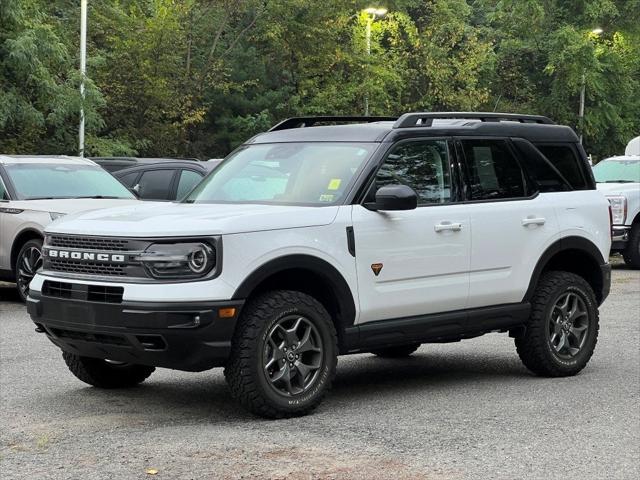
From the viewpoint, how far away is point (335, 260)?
7.51 meters

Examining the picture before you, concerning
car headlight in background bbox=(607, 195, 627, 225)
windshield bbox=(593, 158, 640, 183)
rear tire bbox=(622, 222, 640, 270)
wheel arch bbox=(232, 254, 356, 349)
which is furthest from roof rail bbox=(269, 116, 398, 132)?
windshield bbox=(593, 158, 640, 183)

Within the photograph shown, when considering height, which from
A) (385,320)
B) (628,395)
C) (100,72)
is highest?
(100,72)

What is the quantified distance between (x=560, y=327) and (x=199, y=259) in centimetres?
337

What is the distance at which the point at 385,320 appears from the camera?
7.85m

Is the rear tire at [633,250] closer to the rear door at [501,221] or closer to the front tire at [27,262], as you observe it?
the front tire at [27,262]

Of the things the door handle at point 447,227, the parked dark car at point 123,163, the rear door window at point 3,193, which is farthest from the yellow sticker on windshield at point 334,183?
the parked dark car at point 123,163

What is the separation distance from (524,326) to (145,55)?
29.0 meters

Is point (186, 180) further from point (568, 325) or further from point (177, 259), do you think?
point (177, 259)

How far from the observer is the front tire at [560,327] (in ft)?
29.1

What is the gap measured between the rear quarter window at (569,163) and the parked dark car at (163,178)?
842cm

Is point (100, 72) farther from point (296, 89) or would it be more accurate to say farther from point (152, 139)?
point (296, 89)

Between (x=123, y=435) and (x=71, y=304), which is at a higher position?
(x=71, y=304)

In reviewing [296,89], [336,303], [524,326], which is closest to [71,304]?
[336,303]

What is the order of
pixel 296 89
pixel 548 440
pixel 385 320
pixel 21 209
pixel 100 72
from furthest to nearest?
pixel 296 89 < pixel 100 72 < pixel 21 209 < pixel 385 320 < pixel 548 440
